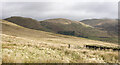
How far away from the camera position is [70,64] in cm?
909

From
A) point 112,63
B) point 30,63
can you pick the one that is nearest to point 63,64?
point 30,63

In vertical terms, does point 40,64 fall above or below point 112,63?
above

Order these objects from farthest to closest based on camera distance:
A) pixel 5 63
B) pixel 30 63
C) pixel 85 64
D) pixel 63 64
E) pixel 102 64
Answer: pixel 102 64
pixel 85 64
pixel 63 64
pixel 30 63
pixel 5 63

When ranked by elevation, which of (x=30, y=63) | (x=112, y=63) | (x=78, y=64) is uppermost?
(x=30, y=63)

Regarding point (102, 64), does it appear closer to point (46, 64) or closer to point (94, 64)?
point (94, 64)

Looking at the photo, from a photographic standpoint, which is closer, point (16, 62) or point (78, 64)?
point (16, 62)

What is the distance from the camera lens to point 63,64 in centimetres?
879

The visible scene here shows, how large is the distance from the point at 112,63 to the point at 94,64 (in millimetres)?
1913

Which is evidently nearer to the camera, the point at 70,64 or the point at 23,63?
the point at 23,63

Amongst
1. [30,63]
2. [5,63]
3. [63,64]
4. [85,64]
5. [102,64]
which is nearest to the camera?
[5,63]

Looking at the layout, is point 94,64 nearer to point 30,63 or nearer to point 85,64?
point 85,64

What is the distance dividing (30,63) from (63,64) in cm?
204

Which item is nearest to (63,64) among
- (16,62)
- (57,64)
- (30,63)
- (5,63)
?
(57,64)

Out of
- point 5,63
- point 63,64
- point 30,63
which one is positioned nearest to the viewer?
point 5,63
